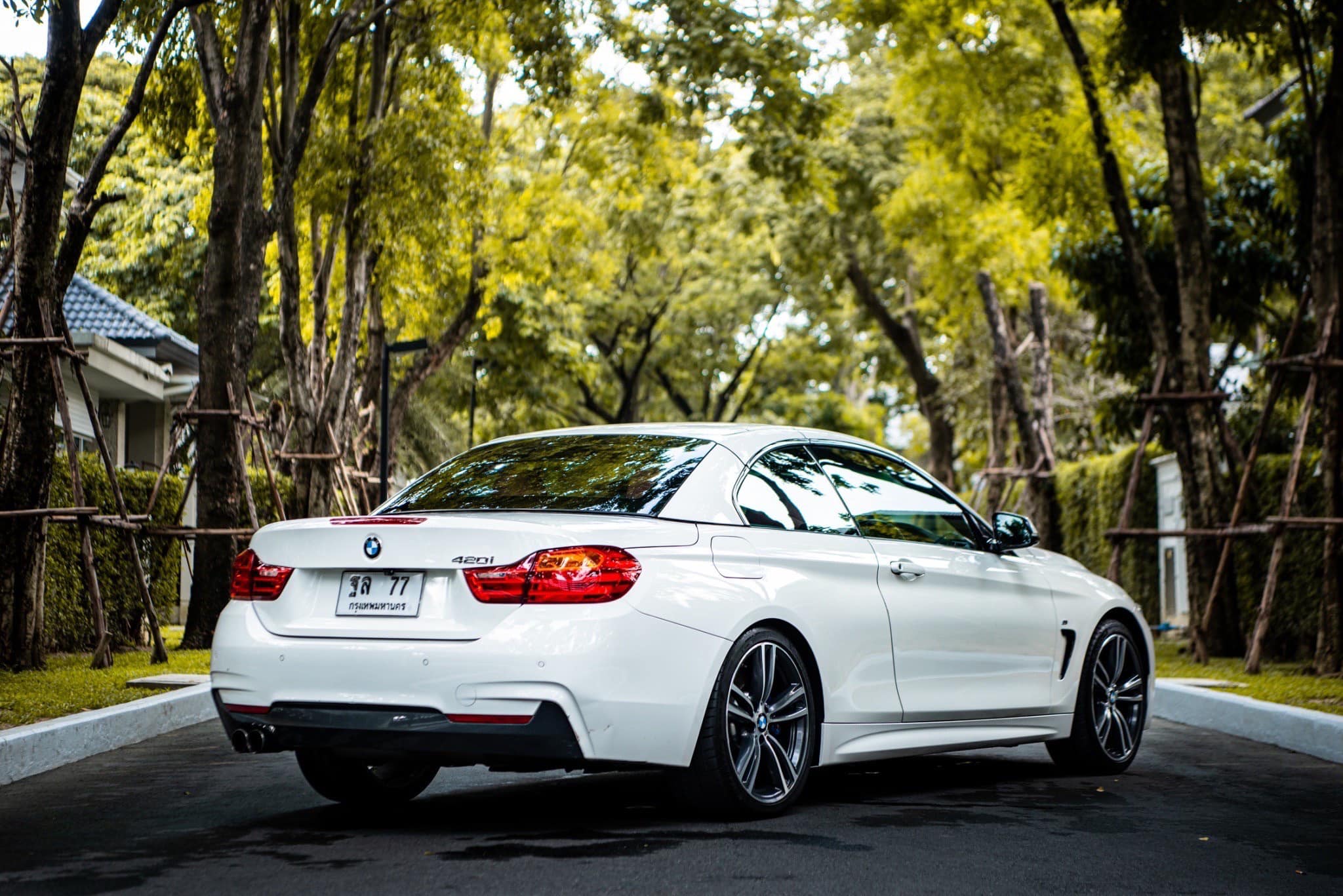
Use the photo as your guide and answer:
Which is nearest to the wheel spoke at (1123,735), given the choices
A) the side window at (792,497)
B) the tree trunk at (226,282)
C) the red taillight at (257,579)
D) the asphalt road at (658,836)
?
the asphalt road at (658,836)

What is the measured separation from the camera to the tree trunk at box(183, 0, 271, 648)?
53.0 ft

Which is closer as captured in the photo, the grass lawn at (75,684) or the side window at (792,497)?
the side window at (792,497)

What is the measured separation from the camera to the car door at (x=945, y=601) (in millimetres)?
7414

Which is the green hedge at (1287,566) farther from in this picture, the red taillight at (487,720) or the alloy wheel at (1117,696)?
the red taillight at (487,720)

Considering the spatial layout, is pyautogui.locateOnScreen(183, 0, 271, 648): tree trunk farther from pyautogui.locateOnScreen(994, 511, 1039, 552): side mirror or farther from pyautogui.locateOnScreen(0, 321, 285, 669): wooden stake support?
pyautogui.locateOnScreen(994, 511, 1039, 552): side mirror

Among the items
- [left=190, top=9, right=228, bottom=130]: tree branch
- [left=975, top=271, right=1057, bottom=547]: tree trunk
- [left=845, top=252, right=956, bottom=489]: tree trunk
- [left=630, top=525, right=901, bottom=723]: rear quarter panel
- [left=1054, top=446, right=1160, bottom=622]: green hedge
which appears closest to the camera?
[left=630, top=525, right=901, bottom=723]: rear quarter panel

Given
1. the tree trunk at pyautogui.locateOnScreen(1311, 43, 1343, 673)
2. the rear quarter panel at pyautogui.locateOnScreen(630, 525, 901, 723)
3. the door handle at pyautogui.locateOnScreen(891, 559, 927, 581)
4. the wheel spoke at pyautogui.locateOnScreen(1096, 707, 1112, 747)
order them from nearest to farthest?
1. the rear quarter panel at pyautogui.locateOnScreen(630, 525, 901, 723)
2. the door handle at pyautogui.locateOnScreen(891, 559, 927, 581)
3. the wheel spoke at pyautogui.locateOnScreen(1096, 707, 1112, 747)
4. the tree trunk at pyautogui.locateOnScreen(1311, 43, 1343, 673)

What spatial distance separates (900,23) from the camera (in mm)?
22047

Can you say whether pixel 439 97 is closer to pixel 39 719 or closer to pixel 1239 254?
pixel 1239 254

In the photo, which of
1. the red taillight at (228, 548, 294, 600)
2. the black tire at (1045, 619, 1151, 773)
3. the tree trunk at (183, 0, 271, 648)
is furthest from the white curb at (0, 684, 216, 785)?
the tree trunk at (183, 0, 271, 648)

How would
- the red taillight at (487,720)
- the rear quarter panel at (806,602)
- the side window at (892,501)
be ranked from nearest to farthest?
the red taillight at (487,720) < the rear quarter panel at (806,602) < the side window at (892,501)

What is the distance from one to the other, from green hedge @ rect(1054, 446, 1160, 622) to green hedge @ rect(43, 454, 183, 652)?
1101 cm

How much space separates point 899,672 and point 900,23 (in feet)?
53.0

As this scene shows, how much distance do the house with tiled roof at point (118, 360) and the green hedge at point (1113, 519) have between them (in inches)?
489
